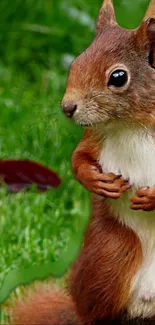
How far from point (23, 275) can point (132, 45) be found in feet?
3.69

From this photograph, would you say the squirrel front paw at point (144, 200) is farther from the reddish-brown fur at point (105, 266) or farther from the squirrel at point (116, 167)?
the reddish-brown fur at point (105, 266)

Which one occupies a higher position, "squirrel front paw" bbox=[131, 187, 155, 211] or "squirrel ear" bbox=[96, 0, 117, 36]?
"squirrel ear" bbox=[96, 0, 117, 36]

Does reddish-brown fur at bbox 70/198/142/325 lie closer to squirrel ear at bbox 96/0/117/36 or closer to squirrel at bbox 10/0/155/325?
squirrel at bbox 10/0/155/325

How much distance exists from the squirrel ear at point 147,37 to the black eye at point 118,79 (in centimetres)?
9

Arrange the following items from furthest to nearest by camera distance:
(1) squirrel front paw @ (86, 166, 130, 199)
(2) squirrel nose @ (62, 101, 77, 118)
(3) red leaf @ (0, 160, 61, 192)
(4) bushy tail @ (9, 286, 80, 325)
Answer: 1. (3) red leaf @ (0, 160, 61, 192)
2. (4) bushy tail @ (9, 286, 80, 325)
3. (1) squirrel front paw @ (86, 166, 130, 199)
4. (2) squirrel nose @ (62, 101, 77, 118)

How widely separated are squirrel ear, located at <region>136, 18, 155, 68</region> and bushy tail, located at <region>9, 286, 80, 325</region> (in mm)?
947

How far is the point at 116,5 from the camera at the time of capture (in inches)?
240

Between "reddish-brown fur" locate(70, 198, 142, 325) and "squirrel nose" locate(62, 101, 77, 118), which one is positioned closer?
"squirrel nose" locate(62, 101, 77, 118)

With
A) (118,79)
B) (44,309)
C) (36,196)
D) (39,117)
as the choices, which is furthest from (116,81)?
(36,196)

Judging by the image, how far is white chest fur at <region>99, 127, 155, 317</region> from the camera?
2.99 m

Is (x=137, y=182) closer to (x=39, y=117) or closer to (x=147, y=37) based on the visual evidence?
(x=147, y=37)

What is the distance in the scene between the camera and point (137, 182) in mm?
3021

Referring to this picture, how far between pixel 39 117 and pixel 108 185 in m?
0.67

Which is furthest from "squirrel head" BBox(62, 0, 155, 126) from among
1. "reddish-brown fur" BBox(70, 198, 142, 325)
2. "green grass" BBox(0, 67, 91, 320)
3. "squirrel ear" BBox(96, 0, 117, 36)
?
"green grass" BBox(0, 67, 91, 320)
